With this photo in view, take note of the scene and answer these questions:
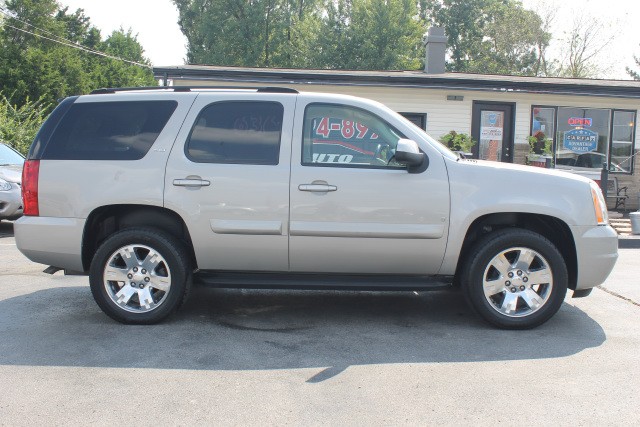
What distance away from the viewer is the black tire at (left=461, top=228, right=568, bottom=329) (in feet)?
16.4

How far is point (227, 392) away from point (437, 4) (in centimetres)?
5831

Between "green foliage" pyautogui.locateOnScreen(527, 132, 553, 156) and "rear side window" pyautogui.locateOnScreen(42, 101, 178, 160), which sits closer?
"rear side window" pyautogui.locateOnScreen(42, 101, 178, 160)

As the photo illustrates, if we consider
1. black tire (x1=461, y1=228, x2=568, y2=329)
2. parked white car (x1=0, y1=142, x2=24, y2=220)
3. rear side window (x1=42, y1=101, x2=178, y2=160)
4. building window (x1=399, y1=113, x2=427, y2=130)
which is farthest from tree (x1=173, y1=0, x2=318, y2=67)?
black tire (x1=461, y1=228, x2=568, y2=329)

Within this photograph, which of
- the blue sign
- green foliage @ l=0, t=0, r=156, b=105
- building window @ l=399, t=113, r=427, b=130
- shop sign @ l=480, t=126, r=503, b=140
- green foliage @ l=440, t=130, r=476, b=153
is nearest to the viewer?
green foliage @ l=440, t=130, r=476, b=153

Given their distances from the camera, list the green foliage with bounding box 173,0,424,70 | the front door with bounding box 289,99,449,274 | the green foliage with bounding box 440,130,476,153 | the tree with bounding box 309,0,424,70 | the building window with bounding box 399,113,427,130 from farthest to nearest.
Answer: the green foliage with bounding box 173,0,424,70 < the tree with bounding box 309,0,424,70 < the building window with bounding box 399,113,427,130 < the green foliage with bounding box 440,130,476,153 < the front door with bounding box 289,99,449,274

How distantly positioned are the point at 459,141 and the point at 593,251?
8.87 m

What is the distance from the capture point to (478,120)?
1471cm

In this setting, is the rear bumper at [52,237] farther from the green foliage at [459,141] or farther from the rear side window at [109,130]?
the green foliage at [459,141]

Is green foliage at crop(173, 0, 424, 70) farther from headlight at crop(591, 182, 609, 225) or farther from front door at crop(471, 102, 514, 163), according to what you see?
headlight at crop(591, 182, 609, 225)

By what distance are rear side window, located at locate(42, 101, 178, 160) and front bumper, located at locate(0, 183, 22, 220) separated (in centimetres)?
604

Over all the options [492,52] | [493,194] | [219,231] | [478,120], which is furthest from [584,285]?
[492,52]

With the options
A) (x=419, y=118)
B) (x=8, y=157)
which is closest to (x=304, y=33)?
(x=419, y=118)

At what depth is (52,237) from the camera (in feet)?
16.6

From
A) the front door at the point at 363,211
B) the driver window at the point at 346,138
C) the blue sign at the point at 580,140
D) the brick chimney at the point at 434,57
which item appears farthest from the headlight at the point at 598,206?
the brick chimney at the point at 434,57
